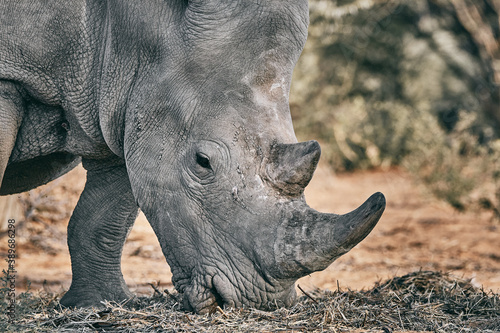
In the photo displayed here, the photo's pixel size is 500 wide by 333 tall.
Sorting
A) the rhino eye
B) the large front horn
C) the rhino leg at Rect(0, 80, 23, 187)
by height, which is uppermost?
the rhino leg at Rect(0, 80, 23, 187)

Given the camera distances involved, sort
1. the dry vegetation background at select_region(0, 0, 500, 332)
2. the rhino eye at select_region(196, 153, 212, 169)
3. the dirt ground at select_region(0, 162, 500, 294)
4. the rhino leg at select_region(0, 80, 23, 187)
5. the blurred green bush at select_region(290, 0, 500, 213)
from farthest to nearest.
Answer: the blurred green bush at select_region(290, 0, 500, 213), the dirt ground at select_region(0, 162, 500, 294), the rhino leg at select_region(0, 80, 23, 187), the dry vegetation background at select_region(0, 0, 500, 332), the rhino eye at select_region(196, 153, 212, 169)

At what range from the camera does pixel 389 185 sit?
41.5 ft

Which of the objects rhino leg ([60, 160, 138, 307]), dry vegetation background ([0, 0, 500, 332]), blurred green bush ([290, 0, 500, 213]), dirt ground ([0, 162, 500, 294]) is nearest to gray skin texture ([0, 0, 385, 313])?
dry vegetation background ([0, 0, 500, 332])

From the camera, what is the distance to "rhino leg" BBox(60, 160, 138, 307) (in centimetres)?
475

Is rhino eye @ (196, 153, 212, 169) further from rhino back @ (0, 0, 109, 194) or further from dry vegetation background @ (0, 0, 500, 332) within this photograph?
rhino back @ (0, 0, 109, 194)

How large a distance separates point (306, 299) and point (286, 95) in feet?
4.11

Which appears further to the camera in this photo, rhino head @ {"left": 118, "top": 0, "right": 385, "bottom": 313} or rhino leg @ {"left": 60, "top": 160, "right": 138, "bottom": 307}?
rhino leg @ {"left": 60, "top": 160, "right": 138, "bottom": 307}

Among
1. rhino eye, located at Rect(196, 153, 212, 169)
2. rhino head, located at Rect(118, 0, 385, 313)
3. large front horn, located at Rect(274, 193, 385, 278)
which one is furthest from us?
rhino eye, located at Rect(196, 153, 212, 169)

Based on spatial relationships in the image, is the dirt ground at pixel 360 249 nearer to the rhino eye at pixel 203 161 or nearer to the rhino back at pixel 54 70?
the rhino back at pixel 54 70

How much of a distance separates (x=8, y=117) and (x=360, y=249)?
17.6 feet

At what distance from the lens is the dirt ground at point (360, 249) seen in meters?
6.43

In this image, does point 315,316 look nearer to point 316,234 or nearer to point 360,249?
point 316,234

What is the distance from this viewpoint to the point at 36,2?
12.8 feet

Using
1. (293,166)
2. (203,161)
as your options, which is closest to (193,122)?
(203,161)
